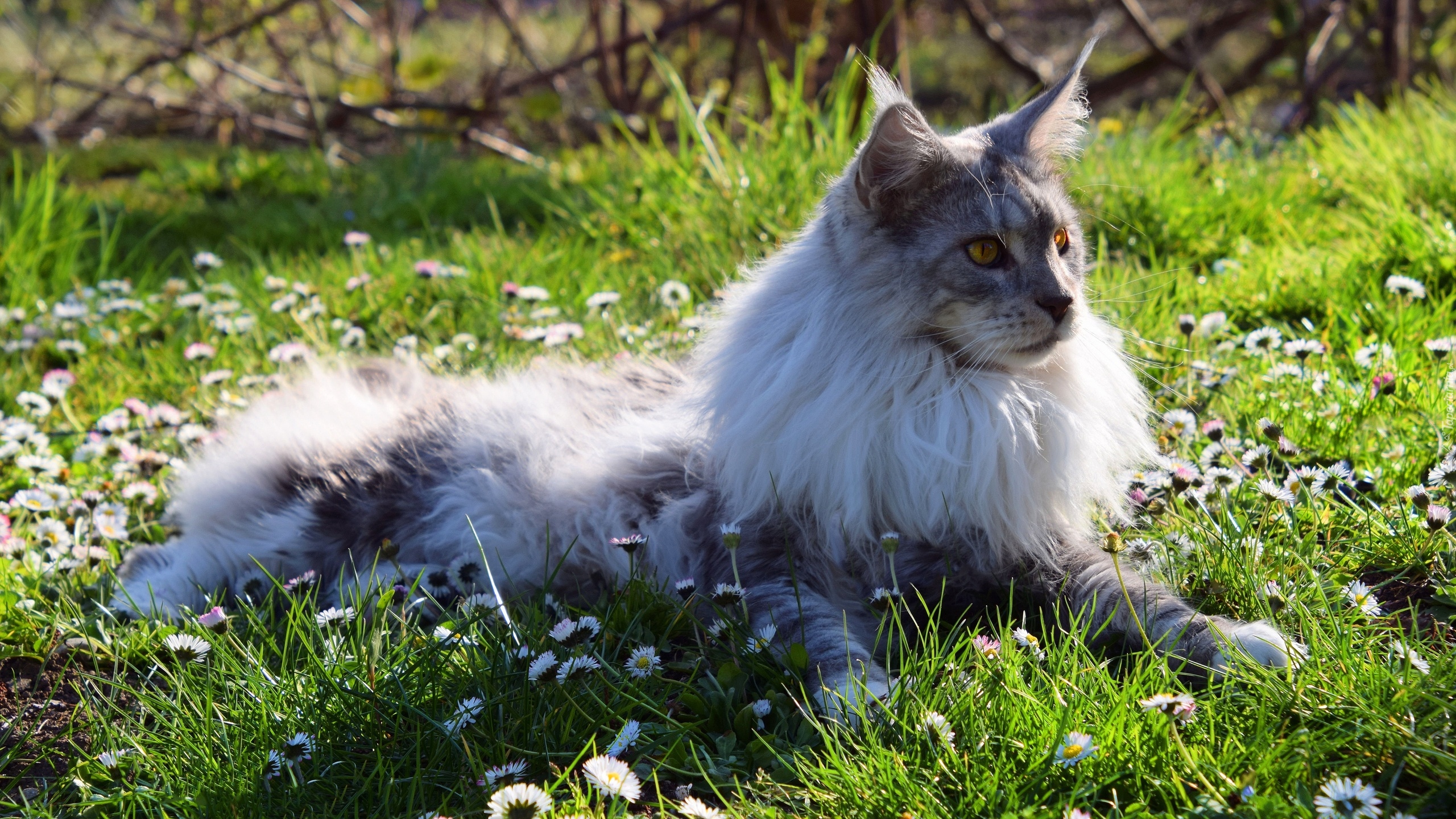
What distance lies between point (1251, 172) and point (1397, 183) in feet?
2.21

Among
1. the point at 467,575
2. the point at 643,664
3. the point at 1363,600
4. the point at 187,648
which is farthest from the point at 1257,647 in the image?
the point at 187,648

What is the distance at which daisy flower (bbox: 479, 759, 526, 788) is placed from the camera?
183 cm

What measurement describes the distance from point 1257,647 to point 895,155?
4.22 feet

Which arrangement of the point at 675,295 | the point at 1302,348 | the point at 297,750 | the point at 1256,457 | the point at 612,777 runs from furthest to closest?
the point at 675,295, the point at 1302,348, the point at 1256,457, the point at 297,750, the point at 612,777

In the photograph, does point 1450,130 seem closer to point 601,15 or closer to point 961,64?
point 601,15

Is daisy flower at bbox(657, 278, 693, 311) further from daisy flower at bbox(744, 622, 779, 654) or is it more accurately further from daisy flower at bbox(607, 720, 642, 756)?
daisy flower at bbox(607, 720, 642, 756)

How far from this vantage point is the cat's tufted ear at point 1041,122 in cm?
258

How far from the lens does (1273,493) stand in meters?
2.33

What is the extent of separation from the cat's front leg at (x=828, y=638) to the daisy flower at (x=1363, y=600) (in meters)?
1.00

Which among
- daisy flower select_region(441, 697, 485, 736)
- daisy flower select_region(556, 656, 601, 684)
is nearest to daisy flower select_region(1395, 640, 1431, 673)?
daisy flower select_region(556, 656, 601, 684)

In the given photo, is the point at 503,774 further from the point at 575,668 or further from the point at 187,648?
the point at 187,648

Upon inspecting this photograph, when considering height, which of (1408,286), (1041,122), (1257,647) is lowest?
(1257,647)

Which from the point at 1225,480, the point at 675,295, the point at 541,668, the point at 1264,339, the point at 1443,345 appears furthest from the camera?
the point at 675,295

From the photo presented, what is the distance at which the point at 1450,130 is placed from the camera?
15.2 feet
